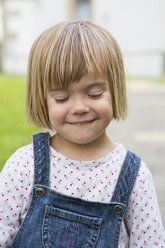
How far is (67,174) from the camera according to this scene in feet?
5.00

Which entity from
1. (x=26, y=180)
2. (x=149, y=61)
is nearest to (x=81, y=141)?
(x=26, y=180)

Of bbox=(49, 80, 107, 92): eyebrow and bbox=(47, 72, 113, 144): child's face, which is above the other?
bbox=(49, 80, 107, 92): eyebrow

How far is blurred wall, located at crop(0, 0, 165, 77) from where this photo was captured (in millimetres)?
18219

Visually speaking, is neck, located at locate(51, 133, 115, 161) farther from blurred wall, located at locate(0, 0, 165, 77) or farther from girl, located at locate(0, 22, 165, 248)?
blurred wall, located at locate(0, 0, 165, 77)

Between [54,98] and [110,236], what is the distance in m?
0.57

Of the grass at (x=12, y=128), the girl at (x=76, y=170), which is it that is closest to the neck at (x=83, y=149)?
the girl at (x=76, y=170)

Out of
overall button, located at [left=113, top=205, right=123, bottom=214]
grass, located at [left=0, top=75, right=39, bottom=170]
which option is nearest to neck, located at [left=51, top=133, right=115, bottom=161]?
overall button, located at [left=113, top=205, right=123, bottom=214]

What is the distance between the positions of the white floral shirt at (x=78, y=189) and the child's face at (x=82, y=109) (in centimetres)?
13

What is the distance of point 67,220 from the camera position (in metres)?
1.49

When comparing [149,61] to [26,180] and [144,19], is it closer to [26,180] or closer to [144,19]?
[144,19]

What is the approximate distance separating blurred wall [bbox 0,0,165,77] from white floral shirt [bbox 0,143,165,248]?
54.3 ft

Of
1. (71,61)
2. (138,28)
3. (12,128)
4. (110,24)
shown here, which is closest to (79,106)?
(71,61)

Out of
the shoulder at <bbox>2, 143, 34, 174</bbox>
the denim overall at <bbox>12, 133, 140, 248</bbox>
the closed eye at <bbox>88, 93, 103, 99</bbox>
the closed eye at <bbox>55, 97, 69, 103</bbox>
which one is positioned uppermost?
the closed eye at <bbox>88, 93, 103, 99</bbox>

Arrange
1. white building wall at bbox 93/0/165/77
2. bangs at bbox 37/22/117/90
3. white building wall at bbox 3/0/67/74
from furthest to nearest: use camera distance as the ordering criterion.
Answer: white building wall at bbox 3/0/67/74
white building wall at bbox 93/0/165/77
bangs at bbox 37/22/117/90
